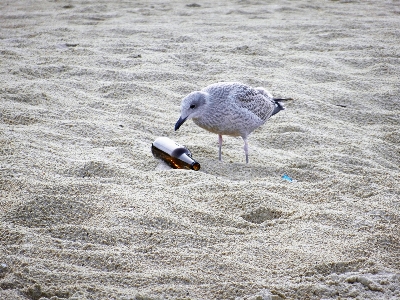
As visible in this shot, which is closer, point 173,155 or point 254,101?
point 173,155

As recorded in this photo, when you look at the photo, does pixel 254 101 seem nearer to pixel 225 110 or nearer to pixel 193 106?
pixel 225 110

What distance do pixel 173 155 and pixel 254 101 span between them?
2.63 ft

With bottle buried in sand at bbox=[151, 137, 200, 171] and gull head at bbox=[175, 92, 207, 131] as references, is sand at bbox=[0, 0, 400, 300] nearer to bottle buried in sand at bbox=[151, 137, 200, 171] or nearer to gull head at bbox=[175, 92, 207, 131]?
bottle buried in sand at bbox=[151, 137, 200, 171]

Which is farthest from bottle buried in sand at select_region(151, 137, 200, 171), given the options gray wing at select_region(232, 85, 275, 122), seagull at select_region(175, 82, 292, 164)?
gray wing at select_region(232, 85, 275, 122)

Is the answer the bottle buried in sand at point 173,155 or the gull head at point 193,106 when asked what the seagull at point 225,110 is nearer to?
the gull head at point 193,106

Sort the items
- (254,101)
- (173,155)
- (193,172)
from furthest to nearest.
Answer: (254,101), (173,155), (193,172)

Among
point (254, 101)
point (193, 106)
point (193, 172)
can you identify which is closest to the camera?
point (193, 172)

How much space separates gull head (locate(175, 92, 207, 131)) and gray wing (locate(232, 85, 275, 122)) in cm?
27

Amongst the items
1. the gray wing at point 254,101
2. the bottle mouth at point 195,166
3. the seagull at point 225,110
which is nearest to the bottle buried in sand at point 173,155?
the bottle mouth at point 195,166

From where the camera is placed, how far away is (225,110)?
11.8 feet

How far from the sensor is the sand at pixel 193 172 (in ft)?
7.22

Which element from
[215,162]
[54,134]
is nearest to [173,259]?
[215,162]

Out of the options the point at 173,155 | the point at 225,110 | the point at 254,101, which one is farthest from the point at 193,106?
the point at 254,101

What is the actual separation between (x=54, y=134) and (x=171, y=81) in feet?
5.33
